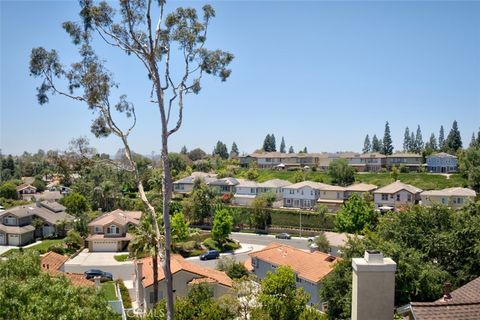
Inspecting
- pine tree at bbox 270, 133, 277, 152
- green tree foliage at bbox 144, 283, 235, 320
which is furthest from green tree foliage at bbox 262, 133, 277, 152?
green tree foliage at bbox 144, 283, 235, 320

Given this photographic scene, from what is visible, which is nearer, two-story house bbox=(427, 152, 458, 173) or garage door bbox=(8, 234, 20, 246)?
garage door bbox=(8, 234, 20, 246)

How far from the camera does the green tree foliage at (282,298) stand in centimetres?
2167

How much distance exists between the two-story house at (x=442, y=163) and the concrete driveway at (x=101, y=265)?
6990 cm

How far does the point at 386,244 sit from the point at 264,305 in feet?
24.3

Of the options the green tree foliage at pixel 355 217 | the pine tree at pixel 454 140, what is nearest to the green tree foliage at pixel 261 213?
the green tree foliage at pixel 355 217

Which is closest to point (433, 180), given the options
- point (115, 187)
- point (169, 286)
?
point (115, 187)

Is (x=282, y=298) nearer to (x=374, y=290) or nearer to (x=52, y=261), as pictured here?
(x=374, y=290)

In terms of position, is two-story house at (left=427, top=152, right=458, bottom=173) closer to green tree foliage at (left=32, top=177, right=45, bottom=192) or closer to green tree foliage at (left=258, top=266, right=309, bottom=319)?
green tree foliage at (left=258, top=266, right=309, bottom=319)

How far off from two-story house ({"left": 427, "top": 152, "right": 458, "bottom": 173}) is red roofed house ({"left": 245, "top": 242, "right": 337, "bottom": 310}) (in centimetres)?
6334

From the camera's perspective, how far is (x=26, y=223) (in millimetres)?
59969

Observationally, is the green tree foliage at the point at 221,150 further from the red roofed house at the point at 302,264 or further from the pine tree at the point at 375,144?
the red roofed house at the point at 302,264

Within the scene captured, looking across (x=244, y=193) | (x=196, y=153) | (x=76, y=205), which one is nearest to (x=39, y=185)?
(x=76, y=205)

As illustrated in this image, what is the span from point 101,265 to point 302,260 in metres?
22.7

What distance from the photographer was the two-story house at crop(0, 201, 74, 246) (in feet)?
186
